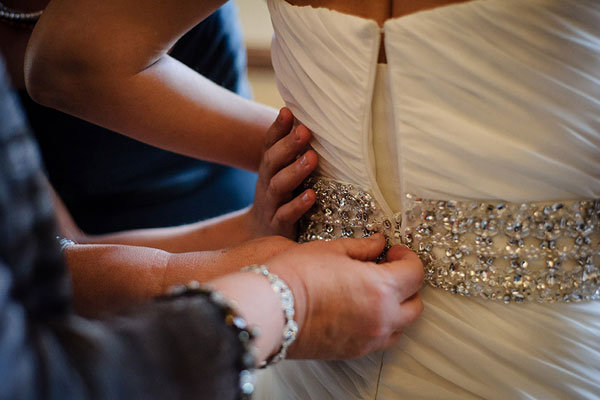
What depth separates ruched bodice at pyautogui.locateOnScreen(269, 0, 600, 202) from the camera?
58 cm

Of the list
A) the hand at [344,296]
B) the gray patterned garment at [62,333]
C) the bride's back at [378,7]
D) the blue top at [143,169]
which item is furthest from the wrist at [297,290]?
the blue top at [143,169]

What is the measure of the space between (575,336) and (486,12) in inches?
15.3

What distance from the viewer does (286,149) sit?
0.76 meters

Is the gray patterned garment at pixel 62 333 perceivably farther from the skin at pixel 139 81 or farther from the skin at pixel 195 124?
the skin at pixel 139 81

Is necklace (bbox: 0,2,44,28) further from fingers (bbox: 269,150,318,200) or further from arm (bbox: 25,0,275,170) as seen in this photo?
fingers (bbox: 269,150,318,200)

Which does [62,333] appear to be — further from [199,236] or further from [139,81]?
[199,236]

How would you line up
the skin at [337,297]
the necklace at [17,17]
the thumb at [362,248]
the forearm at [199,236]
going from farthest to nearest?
1. the necklace at [17,17]
2. the forearm at [199,236]
3. the thumb at [362,248]
4. the skin at [337,297]

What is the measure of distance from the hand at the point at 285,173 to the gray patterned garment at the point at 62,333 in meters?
0.33

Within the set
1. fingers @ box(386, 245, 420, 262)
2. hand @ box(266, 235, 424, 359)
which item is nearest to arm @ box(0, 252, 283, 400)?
hand @ box(266, 235, 424, 359)

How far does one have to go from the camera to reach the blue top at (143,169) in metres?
1.34

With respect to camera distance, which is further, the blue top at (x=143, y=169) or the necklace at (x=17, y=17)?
the blue top at (x=143, y=169)

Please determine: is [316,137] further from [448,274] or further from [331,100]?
[448,274]

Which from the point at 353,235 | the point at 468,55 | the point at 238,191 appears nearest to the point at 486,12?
the point at 468,55

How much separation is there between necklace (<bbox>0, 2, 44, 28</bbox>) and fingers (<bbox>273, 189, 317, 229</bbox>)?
798 millimetres
